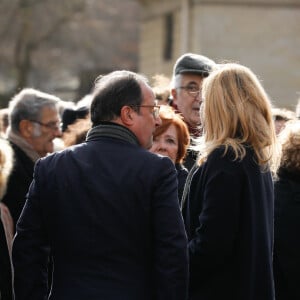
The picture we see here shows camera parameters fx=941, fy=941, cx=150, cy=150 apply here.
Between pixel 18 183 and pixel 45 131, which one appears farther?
pixel 45 131

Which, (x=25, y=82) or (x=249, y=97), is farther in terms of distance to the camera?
(x=25, y=82)

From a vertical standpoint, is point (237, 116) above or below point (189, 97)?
below

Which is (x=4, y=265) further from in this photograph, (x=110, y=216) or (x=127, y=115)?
(x=127, y=115)

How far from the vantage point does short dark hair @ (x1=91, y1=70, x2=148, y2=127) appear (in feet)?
15.2

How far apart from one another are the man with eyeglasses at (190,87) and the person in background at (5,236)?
4.67 ft

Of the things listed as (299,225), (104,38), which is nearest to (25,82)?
(104,38)

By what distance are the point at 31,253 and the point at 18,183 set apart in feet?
7.37

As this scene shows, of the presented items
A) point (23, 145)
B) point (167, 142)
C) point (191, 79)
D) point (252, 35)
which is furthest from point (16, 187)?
point (252, 35)

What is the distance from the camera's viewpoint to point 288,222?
5652mm

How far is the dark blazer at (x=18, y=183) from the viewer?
673cm

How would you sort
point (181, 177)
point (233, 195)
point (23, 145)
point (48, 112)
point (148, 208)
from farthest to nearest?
point (48, 112) → point (23, 145) → point (181, 177) → point (233, 195) → point (148, 208)

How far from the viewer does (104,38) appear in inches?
1879

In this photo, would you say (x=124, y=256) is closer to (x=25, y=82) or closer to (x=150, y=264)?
(x=150, y=264)

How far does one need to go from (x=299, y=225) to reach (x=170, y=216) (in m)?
1.44
